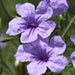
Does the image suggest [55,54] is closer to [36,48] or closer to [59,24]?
[36,48]

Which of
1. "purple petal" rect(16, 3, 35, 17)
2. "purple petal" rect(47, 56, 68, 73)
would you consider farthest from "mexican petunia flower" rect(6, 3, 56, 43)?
"purple petal" rect(47, 56, 68, 73)

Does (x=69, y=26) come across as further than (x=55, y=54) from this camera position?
Yes

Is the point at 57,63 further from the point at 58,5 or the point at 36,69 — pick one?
the point at 58,5

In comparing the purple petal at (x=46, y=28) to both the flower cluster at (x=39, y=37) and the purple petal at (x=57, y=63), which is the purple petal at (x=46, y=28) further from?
the purple petal at (x=57, y=63)

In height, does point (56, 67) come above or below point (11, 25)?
below

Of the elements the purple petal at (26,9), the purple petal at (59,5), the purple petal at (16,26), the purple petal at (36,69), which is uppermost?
the purple petal at (59,5)

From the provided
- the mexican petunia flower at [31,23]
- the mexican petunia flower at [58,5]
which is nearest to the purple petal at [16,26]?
the mexican petunia flower at [31,23]

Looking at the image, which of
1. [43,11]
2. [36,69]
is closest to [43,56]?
[36,69]

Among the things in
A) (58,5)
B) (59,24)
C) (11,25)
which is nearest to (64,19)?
(59,24)
